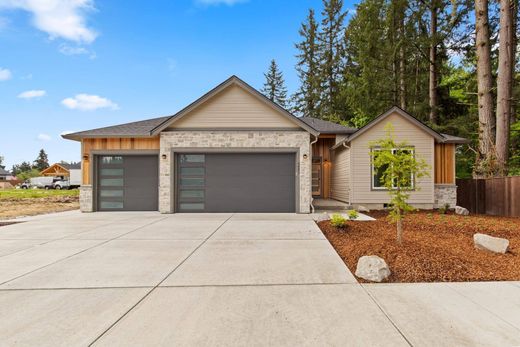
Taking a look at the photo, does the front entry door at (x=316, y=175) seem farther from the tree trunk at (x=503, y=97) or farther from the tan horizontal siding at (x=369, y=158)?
the tree trunk at (x=503, y=97)

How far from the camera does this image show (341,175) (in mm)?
12562

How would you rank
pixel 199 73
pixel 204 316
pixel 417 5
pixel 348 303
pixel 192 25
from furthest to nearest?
pixel 199 73, pixel 192 25, pixel 417 5, pixel 348 303, pixel 204 316

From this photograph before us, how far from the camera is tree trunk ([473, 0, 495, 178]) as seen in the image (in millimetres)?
10875

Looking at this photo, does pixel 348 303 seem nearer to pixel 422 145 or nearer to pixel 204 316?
pixel 204 316

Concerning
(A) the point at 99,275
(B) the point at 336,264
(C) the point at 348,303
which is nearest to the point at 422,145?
(B) the point at 336,264

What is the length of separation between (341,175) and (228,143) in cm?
587

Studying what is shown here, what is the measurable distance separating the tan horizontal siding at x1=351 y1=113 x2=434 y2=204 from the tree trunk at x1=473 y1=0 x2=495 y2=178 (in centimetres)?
234

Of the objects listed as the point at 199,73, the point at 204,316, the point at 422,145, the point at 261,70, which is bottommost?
the point at 204,316

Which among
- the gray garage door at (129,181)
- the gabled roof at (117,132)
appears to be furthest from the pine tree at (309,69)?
the gray garage door at (129,181)

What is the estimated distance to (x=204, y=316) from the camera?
106 inches

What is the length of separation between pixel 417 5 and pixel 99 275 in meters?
21.6

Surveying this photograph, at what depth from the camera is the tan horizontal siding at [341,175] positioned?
1169 centimetres

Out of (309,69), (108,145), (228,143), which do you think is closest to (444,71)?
(309,69)

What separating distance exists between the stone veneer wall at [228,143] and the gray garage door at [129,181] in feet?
2.51
